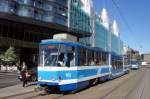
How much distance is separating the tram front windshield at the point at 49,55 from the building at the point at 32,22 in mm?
31945

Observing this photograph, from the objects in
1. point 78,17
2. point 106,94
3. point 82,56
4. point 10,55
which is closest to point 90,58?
point 82,56

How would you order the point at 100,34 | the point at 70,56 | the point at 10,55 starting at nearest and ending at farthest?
the point at 70,56 < the point at 10,55 < the point at 100,34

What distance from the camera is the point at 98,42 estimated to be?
315 ft

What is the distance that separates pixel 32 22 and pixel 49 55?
39.7 metres

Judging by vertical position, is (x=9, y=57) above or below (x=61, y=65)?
above

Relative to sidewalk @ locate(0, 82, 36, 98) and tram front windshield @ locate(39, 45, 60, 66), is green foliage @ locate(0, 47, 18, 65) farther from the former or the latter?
tram front windshield @ locate(39, 45, 60, 66)

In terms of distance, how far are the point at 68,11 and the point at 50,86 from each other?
171 feet

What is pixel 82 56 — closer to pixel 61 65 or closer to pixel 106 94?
pixel 61 65

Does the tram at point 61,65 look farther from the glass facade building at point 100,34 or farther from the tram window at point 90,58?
the glass facade building at point 100,34

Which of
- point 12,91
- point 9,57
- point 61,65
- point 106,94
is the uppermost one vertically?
point 9,57

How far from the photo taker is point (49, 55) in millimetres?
15586

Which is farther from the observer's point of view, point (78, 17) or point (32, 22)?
point (78, 17)

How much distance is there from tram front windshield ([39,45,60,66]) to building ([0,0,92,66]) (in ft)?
105

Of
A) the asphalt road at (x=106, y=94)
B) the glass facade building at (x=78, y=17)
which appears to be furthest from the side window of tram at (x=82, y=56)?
the glass facade building at (x=78, y=17)
